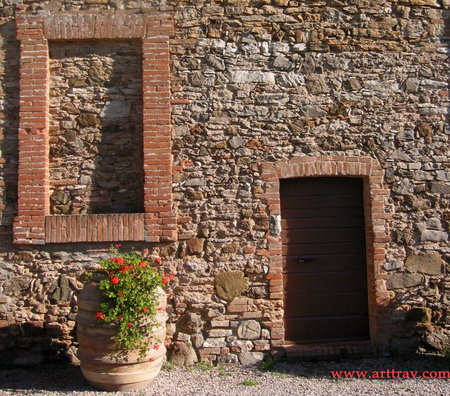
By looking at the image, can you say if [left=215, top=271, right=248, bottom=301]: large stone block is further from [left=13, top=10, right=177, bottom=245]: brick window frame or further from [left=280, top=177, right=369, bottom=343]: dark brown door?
[left=13, top=10, right=177, bottom=245]: brick window frame

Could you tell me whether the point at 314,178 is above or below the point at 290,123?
below

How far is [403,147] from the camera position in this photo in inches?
199

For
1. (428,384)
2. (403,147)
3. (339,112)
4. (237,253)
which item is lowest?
(428,384)

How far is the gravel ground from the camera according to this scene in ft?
13.2

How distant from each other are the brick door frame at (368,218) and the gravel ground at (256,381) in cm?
39

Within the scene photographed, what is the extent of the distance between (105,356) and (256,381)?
1558 mm

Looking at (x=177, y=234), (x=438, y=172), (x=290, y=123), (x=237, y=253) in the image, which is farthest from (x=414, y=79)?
(x=177, y=234)

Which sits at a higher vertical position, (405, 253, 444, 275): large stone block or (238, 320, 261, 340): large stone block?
(405, 253, 444, 275): large stone block

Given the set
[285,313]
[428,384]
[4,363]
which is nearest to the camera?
[428,384]

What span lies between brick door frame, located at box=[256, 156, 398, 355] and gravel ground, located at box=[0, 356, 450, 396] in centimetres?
39

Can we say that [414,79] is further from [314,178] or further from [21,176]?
[21,176]

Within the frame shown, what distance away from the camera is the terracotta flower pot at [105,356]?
3906mm

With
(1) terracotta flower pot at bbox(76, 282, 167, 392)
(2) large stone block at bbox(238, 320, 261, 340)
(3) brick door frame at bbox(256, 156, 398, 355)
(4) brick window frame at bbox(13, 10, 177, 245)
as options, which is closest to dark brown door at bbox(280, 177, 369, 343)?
(3) brick door frame at bbox(256, 156, 398, 355)

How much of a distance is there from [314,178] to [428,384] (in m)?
2.49
